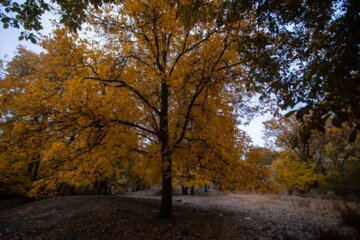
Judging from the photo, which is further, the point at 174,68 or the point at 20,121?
the point at 174,68

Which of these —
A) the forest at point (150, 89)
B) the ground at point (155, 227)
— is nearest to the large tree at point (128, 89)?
the forest at point (150, 89)

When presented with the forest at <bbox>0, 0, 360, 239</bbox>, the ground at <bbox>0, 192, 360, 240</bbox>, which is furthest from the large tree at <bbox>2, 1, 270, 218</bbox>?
the ground at <bbox>0, 192, 360, 240</bbox>

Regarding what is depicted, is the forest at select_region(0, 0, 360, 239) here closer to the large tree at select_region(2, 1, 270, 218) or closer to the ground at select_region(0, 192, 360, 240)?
the large tree at select_region(2, 1, 270, 218)

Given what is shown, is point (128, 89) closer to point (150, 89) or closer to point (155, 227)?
point (150, 89)

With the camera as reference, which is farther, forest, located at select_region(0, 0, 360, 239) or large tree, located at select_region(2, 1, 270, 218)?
large tree, located at select_region(2, 1, 270, 218)

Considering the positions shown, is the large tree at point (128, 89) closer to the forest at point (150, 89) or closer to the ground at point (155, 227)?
the forest at point (150, 89)

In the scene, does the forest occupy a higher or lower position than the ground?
higher

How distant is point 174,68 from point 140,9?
1949 mm

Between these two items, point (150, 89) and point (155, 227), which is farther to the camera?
point (150, 89)

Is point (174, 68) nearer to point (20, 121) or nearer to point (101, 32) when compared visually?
point (101, 32)

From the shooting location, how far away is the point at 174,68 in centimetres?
637

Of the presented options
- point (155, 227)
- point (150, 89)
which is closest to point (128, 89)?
point (150, 89)

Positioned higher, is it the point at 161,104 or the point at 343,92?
the point at 161,104

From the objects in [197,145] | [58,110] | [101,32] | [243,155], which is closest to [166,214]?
[197,145]
